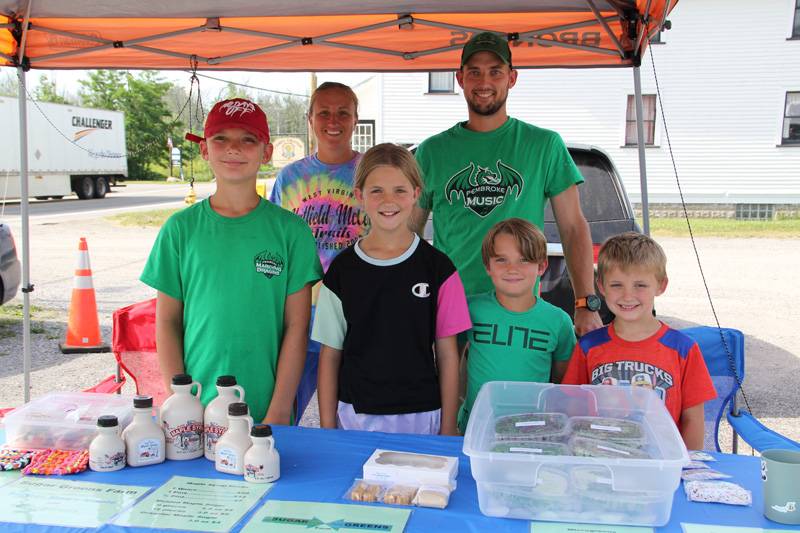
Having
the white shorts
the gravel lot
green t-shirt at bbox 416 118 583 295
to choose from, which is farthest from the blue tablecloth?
the gravel lot

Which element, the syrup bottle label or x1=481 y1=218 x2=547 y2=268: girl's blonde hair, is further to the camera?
x1=481 y1=218 x2=547 y2=268: girl's blonde hair

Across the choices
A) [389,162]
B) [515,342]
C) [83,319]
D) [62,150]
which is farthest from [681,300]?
[62,150]

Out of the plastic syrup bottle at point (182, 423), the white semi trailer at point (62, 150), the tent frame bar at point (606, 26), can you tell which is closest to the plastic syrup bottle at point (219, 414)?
the plastic syrup bottle at point (182, 423)

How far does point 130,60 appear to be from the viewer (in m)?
4.39

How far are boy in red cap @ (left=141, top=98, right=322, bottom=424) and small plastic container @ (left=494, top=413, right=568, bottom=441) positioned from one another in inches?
35.8

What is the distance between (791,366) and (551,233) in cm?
302

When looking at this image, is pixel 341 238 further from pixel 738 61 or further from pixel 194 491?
pixel 738 61

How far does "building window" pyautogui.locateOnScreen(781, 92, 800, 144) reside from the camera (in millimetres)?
17547

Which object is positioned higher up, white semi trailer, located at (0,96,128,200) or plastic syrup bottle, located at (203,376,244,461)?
white semi trailer, located at (0,96,128,200)

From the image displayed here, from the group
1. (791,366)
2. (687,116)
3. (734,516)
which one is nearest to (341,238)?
(734,516)

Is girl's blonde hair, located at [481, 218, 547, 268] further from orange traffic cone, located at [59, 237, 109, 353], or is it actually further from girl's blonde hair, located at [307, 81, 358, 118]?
orange traffic cone, located at [59, 237, 109, 353]

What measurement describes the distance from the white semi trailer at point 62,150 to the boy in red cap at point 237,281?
64.9 ft

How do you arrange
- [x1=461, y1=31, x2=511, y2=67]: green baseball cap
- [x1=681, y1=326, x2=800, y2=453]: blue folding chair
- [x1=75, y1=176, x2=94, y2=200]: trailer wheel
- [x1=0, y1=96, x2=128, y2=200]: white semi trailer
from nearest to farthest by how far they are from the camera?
[x1=461, y1=31, x2=511, y2=67]: green baseball cap < [x1=681, y1=326, x2=800, y2=453]: blue folding chair < [x1=0, y1=96, x2=128, y2=200]: white semi trailer < [x1=75, y1=176, x2=94, y2=200]: trailer wheel

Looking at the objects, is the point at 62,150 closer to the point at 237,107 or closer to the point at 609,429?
the point at 237,107
